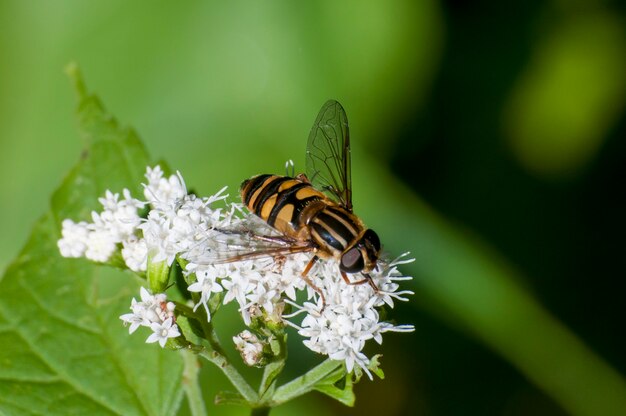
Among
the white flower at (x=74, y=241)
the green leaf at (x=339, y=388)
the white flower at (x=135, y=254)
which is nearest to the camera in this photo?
the green leaf at (x=339, y=388)

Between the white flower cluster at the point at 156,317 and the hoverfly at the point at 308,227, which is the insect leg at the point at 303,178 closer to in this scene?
the hoverfly at the point at 308,227

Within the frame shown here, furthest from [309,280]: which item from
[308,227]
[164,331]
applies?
[164,331]

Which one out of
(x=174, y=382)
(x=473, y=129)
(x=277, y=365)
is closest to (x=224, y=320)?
(x=174, y=382)

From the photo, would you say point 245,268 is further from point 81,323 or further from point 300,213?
point 81,323

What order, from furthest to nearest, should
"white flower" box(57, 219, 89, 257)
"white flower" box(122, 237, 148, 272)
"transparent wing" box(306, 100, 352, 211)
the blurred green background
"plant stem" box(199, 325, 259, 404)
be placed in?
the blurred green background
"transparent wing" box(306, 100, 352, 211)
"white flower" box(57, 219, 89, 257)
"white flower" box(122, 237, 148, 272)
"plant stem" box(199, 325, 259, 404)

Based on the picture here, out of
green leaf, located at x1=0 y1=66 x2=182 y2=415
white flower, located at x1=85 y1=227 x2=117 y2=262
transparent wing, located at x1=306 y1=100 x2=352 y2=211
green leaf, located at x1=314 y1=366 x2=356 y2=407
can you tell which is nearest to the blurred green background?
green leaf, located at x1=0 y1=66 x2=182 y2=415

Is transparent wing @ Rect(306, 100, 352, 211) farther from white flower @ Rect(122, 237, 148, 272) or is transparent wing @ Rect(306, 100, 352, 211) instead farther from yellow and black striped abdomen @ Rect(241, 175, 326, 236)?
white flower @ Rect(122, 237, 148, 272)

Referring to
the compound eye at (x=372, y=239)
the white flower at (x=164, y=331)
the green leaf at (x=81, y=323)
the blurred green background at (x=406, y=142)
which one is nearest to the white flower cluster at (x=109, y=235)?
the green leaf at (x=81, y=323)

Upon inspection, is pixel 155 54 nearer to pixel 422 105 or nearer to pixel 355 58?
pixel 355 58
